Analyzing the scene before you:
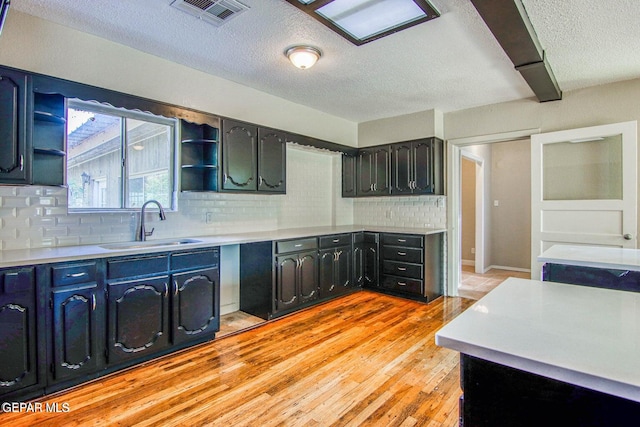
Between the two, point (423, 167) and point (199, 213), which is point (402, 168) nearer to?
point (423, 167)

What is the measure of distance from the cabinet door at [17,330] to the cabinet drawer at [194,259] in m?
0.90

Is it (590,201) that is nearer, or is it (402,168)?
(590,201)

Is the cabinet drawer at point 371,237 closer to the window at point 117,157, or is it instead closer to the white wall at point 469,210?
the window at point 117,157

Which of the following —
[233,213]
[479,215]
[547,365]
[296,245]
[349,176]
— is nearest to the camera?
[547,365]

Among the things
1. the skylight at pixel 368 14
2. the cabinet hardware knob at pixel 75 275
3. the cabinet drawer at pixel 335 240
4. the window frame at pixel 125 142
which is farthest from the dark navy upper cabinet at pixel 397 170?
the cabinet hardware knob at pixel 75 275

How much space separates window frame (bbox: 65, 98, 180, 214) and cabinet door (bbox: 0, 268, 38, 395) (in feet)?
2.66

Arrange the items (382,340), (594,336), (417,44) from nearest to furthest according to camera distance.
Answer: (594,336), (417,44), (382,340)

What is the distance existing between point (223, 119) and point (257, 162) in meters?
0.56

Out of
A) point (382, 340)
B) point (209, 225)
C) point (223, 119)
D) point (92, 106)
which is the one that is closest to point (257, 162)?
point (223, 119)

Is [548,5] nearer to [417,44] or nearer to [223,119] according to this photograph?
[417,44]

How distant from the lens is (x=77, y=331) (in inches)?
91.0

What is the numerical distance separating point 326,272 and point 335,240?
413 mm

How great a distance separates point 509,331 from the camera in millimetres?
937

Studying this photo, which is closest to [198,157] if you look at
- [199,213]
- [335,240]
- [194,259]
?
[199,213]
